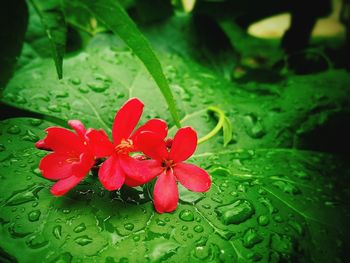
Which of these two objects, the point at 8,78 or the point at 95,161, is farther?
the point at 8,78

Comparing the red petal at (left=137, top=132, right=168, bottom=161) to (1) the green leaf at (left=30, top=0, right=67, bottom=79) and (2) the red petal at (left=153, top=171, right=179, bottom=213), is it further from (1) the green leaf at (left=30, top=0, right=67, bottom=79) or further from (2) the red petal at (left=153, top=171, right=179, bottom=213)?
(1) the green leaf at (left=30, top=0, right=67, bottom=79)

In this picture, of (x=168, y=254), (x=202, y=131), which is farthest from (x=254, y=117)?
(x=168, y=254)

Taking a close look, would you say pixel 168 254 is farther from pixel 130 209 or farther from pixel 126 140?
pixel 126 140

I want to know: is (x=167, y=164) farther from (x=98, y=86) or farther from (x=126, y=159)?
(x=98, y=86)

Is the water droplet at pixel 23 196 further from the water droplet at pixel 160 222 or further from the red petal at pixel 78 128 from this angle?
the water droplet at pixel 160 222

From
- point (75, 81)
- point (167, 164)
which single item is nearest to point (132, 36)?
point (167, 164)

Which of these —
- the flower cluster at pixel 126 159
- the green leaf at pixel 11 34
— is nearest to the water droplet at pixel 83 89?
the green leaf at pixel 11 34
